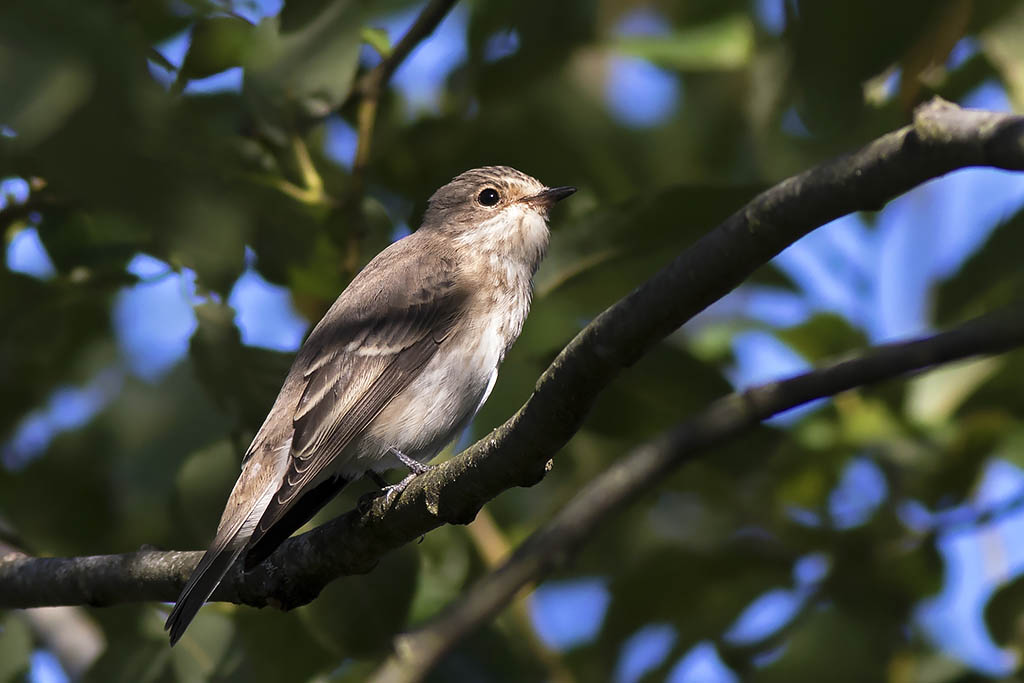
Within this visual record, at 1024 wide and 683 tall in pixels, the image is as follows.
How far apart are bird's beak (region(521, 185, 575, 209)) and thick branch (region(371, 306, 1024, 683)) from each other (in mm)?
1229

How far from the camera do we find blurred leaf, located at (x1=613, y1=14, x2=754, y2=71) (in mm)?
4973

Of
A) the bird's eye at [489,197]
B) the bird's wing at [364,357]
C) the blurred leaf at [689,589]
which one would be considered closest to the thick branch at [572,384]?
the bird's wing at [364,357]

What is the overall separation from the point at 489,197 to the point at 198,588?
270cm

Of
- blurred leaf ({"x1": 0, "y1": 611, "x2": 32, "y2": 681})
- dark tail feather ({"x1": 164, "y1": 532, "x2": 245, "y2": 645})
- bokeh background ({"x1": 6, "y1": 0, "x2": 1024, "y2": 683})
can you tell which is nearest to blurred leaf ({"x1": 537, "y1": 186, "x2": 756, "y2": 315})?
bokeh background ({"x1": 6, "y1": 0, "x2": 1024, "y2": 683})

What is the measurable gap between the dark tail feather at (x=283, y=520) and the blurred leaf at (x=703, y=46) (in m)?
2.25

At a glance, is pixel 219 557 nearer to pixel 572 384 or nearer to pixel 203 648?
pixel 203 648

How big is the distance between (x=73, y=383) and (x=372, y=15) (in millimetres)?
2447

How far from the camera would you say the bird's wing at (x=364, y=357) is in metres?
4.00

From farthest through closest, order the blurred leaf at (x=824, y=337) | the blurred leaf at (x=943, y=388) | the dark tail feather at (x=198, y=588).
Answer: the blurred leaf at (x=824, y=337)
the blurred leaf at (x=943, y=388)
the dark tail feather at (x=198, y=588)

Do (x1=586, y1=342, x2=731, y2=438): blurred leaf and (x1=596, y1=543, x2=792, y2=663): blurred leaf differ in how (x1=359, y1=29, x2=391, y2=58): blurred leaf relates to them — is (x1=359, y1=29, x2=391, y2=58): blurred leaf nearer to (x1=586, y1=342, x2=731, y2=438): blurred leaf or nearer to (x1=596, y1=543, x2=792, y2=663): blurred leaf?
(x1=586, y1=342, x2=731, y2=438): blurred leaf

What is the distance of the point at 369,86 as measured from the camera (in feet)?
14.4

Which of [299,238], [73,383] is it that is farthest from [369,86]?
[73,383]

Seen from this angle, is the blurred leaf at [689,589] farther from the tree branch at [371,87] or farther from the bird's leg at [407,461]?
the tree branch at [371,87]

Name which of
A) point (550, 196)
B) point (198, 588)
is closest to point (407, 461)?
Answer: point (198, 588)
